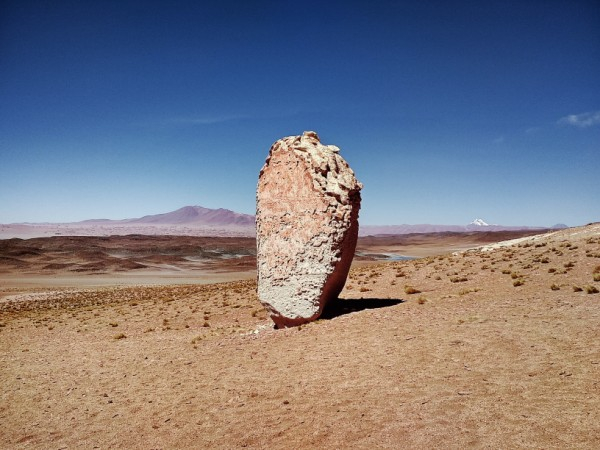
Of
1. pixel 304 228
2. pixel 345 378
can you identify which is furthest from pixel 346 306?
pixel 345 378

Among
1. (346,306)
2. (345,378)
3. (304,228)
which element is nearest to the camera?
(345,378)

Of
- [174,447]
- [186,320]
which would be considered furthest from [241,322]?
[174,447]

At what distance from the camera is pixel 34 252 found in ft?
238

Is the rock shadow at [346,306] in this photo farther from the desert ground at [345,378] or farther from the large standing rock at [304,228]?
the large standing rock at [304,228]

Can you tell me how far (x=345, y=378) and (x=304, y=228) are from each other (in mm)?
4709

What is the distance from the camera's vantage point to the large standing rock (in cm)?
1072

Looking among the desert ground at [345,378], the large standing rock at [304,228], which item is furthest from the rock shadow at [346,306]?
the large standing rock at [304,228]

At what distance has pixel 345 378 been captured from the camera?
7129mm

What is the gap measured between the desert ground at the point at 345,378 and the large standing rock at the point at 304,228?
829 mm

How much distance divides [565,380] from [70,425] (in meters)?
8.10

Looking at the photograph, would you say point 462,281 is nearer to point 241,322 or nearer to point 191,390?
point 241,322

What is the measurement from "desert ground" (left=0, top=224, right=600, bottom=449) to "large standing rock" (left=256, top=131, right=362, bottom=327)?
2.72 ft

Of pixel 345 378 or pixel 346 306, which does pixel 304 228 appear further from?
pixel 345 378

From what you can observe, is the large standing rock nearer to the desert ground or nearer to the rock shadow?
the rock shadow
